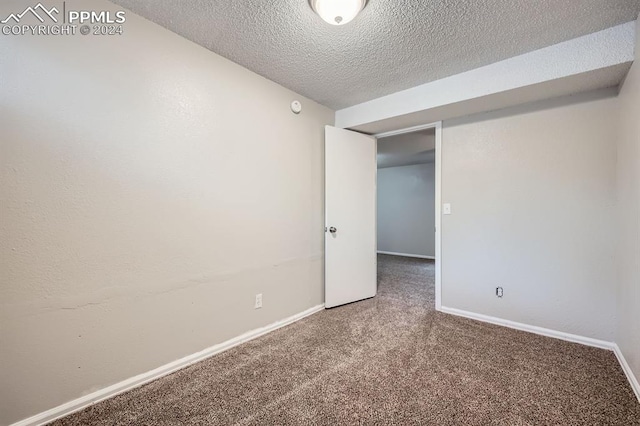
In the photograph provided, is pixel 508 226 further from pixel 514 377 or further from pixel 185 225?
pixel 185 225

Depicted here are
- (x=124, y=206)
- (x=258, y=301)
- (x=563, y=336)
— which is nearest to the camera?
(x=124, y=206)

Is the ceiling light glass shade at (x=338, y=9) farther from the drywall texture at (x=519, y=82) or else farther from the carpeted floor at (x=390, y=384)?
the carpeted floor at (x=390, y=384)

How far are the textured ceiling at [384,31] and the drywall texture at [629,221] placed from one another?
50 cm

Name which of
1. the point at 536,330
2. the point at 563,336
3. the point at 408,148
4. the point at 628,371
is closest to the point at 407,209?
the point at 408,148

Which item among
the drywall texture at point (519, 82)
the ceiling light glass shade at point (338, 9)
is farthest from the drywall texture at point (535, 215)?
the ceiling light glass shade at point (338, 9)

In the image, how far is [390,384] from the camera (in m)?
1.62

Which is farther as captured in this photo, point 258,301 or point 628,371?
point 258,301

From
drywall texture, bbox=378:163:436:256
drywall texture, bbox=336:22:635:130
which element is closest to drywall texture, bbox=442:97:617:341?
drywall texture, bbox=336:22:635:130

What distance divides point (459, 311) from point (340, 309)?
1250 millimetres

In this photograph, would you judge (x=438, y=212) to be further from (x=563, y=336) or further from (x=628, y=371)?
(x=628, y=371)

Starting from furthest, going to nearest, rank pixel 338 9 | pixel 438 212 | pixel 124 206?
pixel 438 212 → pixel 124 206 → pixel 338 9

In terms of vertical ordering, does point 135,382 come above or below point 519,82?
below

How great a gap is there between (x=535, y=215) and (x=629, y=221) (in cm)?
63

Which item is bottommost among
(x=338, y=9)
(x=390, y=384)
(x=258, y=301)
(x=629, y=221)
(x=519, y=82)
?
(x=390, y=384)
